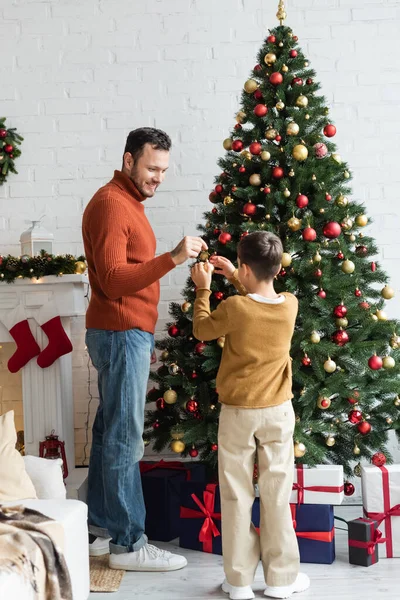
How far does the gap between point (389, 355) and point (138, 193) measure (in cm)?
126

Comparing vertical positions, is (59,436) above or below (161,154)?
below

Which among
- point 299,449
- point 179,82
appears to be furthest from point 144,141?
point 299,449

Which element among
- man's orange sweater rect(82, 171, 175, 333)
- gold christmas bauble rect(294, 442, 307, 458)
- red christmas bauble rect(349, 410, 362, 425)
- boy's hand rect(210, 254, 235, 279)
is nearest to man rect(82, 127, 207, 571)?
man's orange sweater rect(82, 171, 175, 333)

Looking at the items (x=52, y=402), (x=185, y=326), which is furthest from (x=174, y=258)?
(x=52, y=402)

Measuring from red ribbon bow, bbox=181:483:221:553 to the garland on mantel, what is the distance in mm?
1265

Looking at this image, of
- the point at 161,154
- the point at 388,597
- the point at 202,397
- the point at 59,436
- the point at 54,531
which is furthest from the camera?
the point at 59,436

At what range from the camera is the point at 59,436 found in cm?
360

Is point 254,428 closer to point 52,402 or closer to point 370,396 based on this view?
point 370,396

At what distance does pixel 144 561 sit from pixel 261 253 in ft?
4.28

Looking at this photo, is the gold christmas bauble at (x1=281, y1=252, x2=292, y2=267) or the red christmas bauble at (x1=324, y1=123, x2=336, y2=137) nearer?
the gold christmas bauble at (x1=281, y1=252, x2=292, y2=267)

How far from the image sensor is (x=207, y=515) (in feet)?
9.86

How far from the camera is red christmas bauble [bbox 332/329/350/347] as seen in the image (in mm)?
2957

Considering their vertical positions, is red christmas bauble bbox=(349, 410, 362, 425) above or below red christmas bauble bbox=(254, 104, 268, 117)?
below

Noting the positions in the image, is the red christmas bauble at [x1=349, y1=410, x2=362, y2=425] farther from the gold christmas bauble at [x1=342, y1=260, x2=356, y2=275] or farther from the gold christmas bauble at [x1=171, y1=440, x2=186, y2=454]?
the gold christmas bauble at [x1=171, y1=440, x2=186, y2=454]
